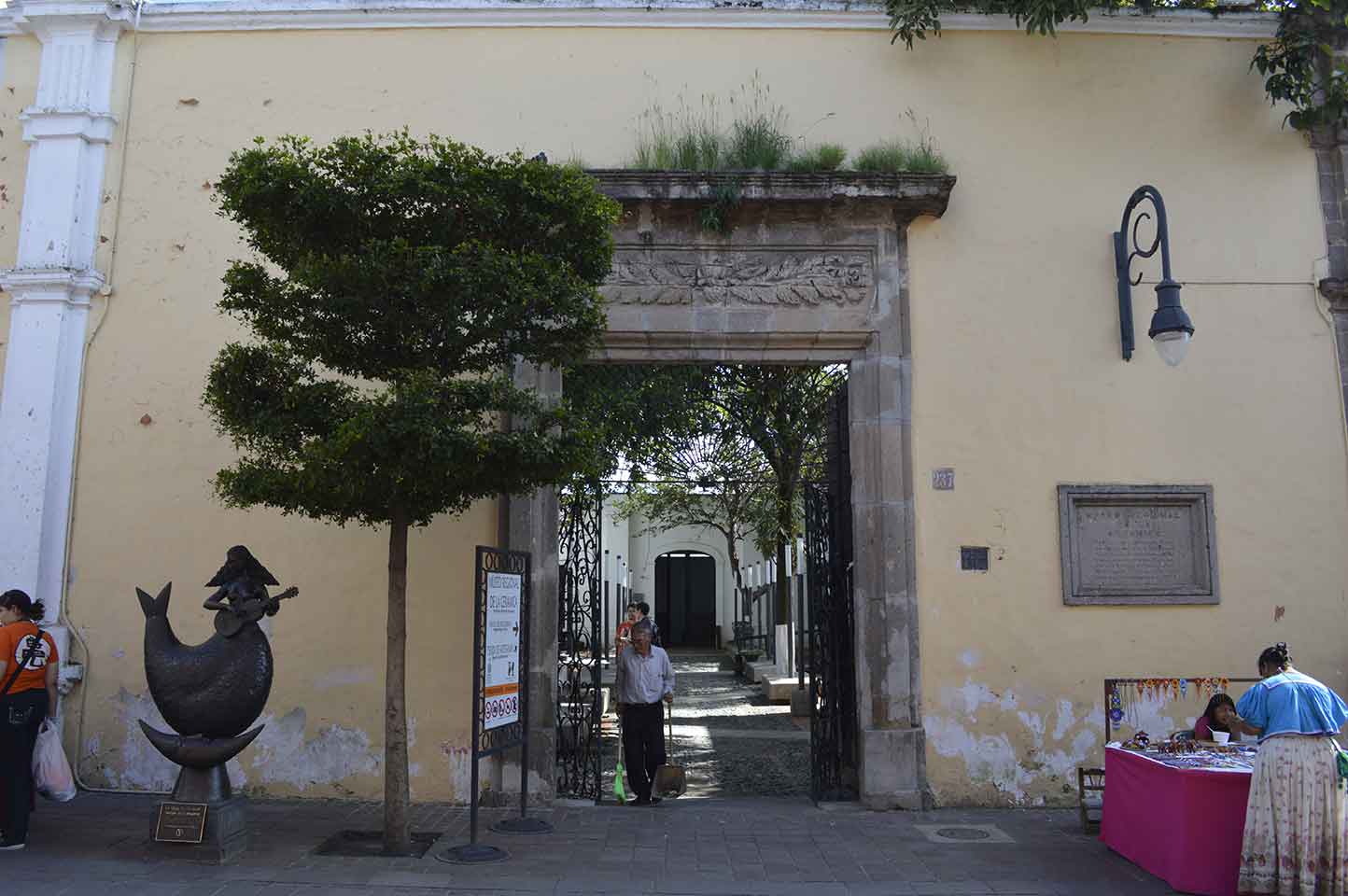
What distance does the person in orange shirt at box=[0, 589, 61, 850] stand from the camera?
6254 mm

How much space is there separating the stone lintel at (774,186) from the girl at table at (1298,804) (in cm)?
435

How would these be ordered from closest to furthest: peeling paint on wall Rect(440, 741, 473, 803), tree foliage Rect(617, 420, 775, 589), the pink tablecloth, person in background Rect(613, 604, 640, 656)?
the pink tablecloth → peeling paint on wall Rect(440, 741, 473, 803) → person in background Rect(613, 604, 640, 656) → tree foliage Rect(617, 420, 775, 589)

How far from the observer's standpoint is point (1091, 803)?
24.5 ft

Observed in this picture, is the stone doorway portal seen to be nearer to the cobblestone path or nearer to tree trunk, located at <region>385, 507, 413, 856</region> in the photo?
the cobblestone path

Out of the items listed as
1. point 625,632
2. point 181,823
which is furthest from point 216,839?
point 625,632

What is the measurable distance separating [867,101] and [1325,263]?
3855 millimetres

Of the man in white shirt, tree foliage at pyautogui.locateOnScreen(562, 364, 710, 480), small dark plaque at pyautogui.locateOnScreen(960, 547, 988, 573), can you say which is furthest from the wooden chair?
tree foliage at pyautogui.locateOnScreen(562, 364, 710, 480)

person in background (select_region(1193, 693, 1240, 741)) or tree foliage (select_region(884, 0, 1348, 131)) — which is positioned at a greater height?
tree foliage (select_region(884, 0, 1348, 131))

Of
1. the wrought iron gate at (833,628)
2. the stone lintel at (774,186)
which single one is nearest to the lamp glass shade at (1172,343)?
the stone lintel at (774,186)

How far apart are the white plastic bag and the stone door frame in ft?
10.0

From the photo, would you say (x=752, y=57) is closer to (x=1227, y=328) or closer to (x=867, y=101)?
(x=867, y=101)

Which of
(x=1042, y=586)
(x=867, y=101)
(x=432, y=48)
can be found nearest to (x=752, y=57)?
(x=867, y=101)

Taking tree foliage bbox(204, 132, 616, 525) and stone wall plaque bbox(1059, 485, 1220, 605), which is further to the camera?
stone wall plaque bbox(1059, 485, 1220, 605)

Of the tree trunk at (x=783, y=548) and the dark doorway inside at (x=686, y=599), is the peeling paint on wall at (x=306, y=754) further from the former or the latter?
the dark doorway inside at (x=686, y=599)
